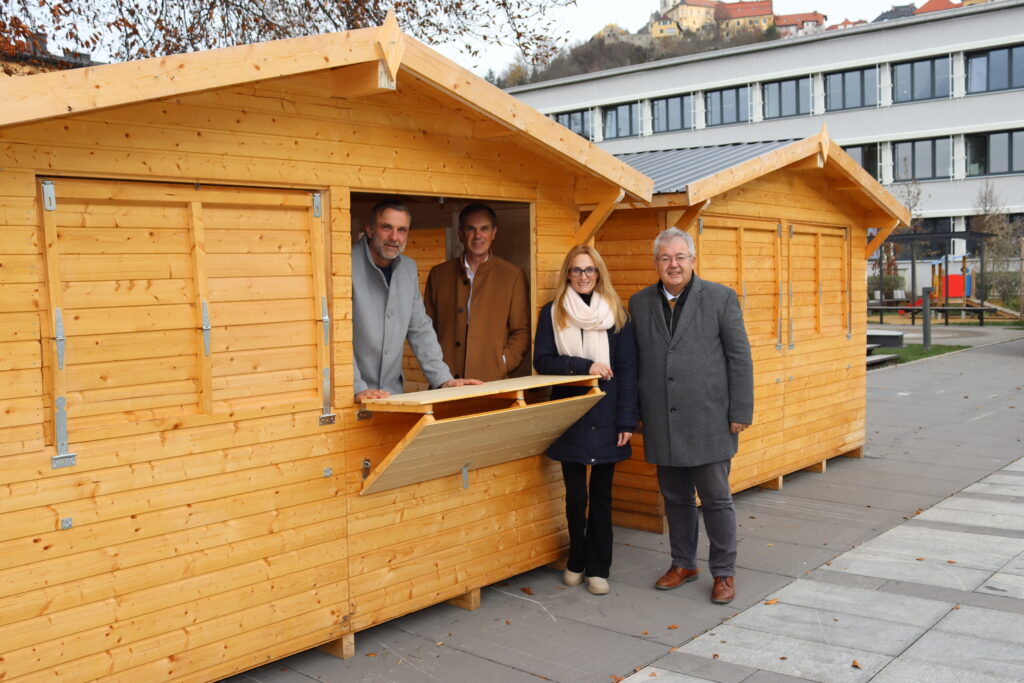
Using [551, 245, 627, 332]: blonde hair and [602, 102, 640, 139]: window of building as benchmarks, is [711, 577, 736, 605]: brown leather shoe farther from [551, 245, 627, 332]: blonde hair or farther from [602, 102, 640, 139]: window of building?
[602, 102, 640, 139]: window of building

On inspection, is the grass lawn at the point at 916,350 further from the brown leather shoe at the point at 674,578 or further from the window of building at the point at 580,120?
the window of building at the point at 580,120

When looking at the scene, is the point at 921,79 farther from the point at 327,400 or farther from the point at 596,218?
the point at 327,400

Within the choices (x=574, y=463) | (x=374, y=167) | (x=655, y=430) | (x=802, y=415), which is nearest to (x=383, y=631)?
(x=574, y=463)

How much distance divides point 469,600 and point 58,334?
303 centimetres

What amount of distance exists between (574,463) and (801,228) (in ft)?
14.9

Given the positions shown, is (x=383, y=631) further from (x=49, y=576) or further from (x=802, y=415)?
(x=802, y=415)

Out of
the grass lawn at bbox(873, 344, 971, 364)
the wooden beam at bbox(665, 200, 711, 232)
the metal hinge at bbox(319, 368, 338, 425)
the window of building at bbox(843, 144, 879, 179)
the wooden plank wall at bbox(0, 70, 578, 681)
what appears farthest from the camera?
the window of building at bbox(843, 144, 879, 179)

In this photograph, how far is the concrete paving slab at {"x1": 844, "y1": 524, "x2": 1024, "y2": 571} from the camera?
695 cm

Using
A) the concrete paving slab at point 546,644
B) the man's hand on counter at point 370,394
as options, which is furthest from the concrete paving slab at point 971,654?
the man's hand on counter at point 370,394

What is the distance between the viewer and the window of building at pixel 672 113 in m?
49.0

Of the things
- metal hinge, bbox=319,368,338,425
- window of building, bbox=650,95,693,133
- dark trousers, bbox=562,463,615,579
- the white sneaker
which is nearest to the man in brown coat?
dark trousers, bbox=562,463,615,579

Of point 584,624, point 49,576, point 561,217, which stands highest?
point 561,217

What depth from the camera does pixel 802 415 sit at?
9.71 m

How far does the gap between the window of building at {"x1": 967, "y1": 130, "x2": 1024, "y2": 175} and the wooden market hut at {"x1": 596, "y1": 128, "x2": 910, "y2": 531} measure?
112 ft
